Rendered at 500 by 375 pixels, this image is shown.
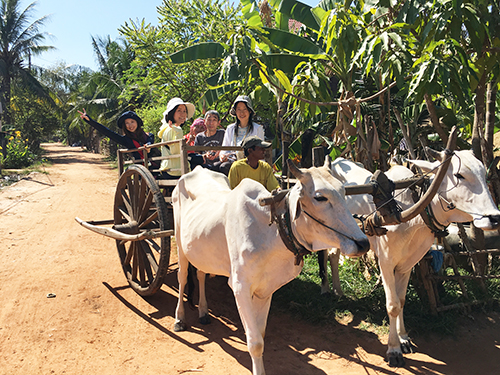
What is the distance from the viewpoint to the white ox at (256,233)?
2.35m

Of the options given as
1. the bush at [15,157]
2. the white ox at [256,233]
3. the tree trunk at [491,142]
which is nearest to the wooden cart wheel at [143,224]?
the white ox at [256,233]

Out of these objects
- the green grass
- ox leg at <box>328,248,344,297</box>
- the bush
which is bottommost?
the green grass

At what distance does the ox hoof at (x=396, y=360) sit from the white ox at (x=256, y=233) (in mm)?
1251

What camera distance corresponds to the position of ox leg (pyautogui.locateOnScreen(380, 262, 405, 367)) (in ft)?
11.1

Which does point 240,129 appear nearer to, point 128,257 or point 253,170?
point 253,170

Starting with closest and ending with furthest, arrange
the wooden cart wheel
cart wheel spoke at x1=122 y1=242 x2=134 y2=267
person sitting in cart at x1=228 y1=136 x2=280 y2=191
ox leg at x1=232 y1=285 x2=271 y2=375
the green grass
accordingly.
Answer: ox leg at x1=232 y1=285 x2=271 y2=375 → person sitting in cart at x1=228 y1=136 x2=280 y2=191 → the green grass → the wooden cart wheel → cart wheel spoke at x1=122 y1=242 x2=134 y2=267

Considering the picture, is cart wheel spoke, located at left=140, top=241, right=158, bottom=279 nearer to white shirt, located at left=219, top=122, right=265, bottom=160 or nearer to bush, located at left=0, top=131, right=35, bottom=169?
white shirt, located at left=219, top=122, right=265, bottom=160

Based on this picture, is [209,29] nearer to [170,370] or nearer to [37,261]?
[37,261]

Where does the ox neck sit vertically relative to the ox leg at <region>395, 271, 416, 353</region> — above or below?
above

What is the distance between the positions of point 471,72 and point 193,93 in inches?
346

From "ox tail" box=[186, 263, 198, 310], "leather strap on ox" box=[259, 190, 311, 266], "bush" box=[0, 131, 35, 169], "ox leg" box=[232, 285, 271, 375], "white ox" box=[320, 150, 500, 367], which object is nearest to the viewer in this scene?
"leather strap on ox" box=[259, 190, 311, 266]

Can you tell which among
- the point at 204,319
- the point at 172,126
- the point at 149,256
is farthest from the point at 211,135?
the point at 204,319

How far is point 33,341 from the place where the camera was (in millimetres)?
3885

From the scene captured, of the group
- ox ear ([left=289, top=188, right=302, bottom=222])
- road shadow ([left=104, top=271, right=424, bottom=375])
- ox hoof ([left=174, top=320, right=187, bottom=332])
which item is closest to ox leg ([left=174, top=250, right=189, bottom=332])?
ox hoof ([left=174, top=320, right=187, bottom=332])
